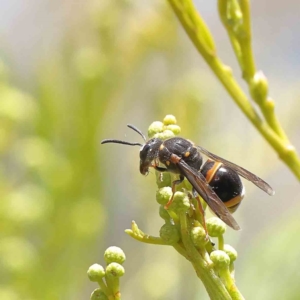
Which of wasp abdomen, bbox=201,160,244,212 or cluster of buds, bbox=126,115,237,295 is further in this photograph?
wasp abdomen, bbox=201,160,244,212

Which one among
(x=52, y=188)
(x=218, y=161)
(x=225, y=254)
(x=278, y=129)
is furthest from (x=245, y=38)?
(x=52, y=188)

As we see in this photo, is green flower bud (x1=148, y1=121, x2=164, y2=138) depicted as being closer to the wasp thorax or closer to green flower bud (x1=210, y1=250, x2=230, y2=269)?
green flower bud (x1=210, y1=250, x2=230, y2=269)

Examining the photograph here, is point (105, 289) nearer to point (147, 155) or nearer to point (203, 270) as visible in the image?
point (203, 270)

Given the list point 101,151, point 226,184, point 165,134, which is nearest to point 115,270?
point 165,134

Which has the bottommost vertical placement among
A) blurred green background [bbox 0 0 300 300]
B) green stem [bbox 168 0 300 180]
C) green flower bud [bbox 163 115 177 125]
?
blurred green background [bbox 0 0 300 300]

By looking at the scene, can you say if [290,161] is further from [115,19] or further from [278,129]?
[115,19]

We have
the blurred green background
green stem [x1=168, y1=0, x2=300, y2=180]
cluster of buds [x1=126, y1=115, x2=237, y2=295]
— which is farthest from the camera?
the blurred green background

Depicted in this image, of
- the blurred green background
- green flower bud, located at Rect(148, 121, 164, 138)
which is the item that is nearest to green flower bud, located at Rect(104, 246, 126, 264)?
green flower bud, located at Rect(148, 121, 164, 138)
